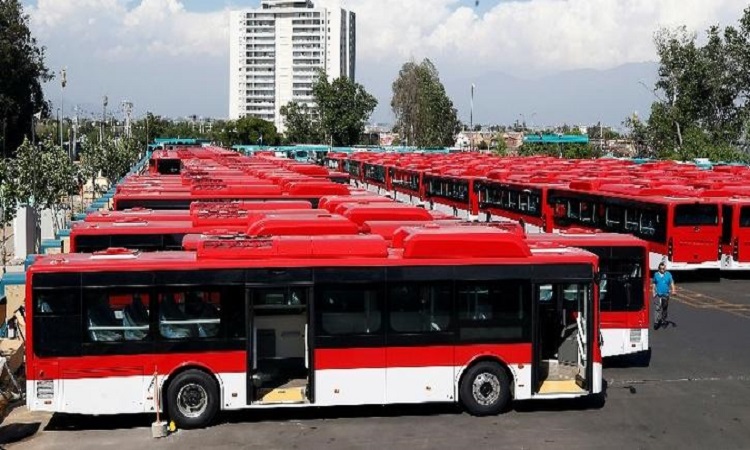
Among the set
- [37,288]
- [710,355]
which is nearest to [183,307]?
[37,288]

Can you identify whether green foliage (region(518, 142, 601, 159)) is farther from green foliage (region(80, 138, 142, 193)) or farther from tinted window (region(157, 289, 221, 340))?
tinted window (region(157, 289, 221, 340))

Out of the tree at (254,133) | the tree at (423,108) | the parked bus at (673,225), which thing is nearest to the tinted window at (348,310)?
the parked bus at (673,225)

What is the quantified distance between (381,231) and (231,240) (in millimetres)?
3658

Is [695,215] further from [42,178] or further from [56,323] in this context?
[42,178]

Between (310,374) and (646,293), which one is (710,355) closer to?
(646,293)

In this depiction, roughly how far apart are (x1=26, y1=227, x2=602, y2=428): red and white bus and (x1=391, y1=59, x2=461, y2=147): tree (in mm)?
106433

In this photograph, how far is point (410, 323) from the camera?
13023 mm

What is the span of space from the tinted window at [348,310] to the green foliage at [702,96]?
65412mm

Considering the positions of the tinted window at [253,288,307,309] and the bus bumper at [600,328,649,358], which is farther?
the bus bumper at [600,328,649,358]

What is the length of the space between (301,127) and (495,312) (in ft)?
406

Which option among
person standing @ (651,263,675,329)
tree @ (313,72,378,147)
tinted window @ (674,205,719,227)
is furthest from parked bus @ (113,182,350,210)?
tree @ (313,72,378,147)

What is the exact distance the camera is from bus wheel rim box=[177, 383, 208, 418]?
12586mm

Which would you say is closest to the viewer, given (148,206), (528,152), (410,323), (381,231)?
(410,323)

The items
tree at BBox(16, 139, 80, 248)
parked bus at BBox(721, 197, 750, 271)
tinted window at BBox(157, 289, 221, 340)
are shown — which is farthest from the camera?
tree at BBox(16, 139, 80, 248)
